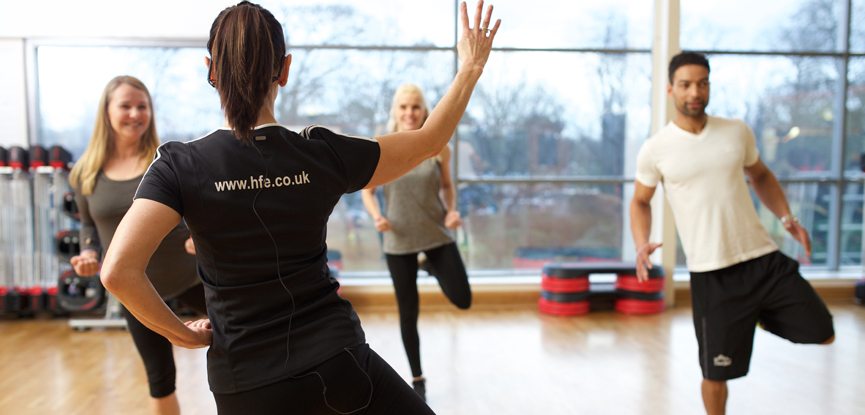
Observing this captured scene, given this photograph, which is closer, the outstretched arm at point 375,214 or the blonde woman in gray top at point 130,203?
the blonde woman in gray top at point 130,203

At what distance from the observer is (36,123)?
19.5 ft

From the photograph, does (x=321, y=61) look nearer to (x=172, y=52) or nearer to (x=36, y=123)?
(x=172, y=52)

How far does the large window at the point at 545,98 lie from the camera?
20.0 feet

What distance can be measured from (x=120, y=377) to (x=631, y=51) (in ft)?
15.8

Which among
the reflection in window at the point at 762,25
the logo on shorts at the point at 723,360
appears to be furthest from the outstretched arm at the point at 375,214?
the reflection in window at the point at 762,25

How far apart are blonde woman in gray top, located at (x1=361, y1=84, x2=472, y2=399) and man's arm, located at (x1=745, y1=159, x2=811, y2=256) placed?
1437 millimetres

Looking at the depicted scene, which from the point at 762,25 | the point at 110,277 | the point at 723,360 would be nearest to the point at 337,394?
the point at 110,277

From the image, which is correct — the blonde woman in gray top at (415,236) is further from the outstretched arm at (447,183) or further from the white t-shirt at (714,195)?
the white t-shirt at (714,195)

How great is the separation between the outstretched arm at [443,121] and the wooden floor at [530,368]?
7.56 feet

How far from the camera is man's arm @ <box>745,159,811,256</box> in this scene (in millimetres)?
3020

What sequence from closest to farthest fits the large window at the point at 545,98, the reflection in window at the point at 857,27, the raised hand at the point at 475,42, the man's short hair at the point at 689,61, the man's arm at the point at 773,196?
the raised hand at the point at 475,42
the man's short hair at the point at 689,61
the man's arm at the point at 773,196
the large window at the point at 545,98
the reflection in window at the point at 857,27

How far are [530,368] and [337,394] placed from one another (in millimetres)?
3133

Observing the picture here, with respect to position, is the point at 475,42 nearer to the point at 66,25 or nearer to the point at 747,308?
the point at 747,308

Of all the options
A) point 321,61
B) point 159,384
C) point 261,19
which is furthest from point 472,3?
point 261,19
